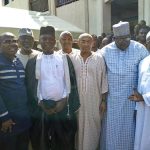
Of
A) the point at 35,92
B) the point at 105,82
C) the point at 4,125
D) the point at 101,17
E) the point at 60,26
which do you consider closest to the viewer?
the point at 4,125

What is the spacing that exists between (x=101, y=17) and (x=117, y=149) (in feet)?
23.8

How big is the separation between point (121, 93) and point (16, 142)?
1.64 meters

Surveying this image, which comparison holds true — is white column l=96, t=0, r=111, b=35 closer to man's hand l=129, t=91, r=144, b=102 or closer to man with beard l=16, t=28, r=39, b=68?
man with beard l=16, t=28, r=39, b=68

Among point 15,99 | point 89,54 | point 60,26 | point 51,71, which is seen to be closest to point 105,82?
point 89,54

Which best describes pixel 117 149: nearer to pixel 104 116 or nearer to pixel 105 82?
pixel 104 116

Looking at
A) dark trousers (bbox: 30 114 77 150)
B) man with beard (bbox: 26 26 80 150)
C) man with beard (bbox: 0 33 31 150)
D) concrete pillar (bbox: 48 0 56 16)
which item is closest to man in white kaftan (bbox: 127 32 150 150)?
man with beard (bbox: 26 26 80 150)

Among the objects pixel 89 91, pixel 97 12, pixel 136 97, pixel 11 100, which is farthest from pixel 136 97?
pixel 97 12

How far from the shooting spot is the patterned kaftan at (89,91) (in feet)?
17.4

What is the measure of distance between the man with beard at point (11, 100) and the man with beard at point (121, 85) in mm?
1306

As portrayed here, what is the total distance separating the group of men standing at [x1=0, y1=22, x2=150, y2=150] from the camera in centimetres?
459

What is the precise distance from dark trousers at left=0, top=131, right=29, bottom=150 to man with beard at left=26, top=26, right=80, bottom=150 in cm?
23

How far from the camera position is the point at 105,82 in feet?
17.5

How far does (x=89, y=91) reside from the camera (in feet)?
17.5

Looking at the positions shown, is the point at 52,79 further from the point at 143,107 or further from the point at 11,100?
the point at 143,107
